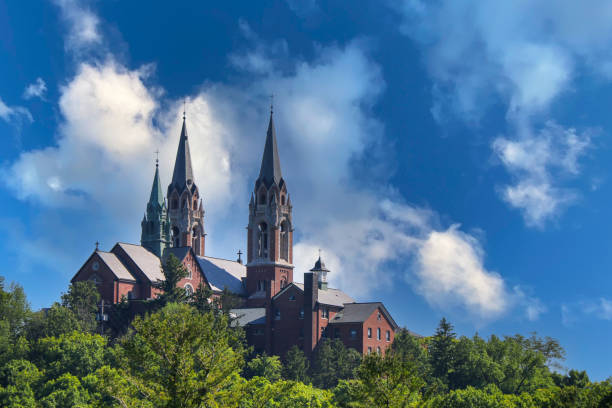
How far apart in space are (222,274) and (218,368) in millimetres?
80770

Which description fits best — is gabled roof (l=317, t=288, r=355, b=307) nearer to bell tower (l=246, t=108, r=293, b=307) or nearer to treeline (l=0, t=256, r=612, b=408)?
treeline (l=0, t=256, r=612, b=408)

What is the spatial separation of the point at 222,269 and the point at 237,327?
3057cm

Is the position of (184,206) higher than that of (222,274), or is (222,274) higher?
(184,206)

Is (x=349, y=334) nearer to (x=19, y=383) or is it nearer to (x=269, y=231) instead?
(x=269, y=231)

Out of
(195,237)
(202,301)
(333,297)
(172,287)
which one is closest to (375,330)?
(333,297)

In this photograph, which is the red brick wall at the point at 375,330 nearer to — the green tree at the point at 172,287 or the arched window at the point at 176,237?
the green tree at the point at 172,287

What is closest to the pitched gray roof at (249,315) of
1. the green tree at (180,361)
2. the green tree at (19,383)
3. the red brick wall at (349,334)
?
the red brick wall at (349,334)

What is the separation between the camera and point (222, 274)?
122 m

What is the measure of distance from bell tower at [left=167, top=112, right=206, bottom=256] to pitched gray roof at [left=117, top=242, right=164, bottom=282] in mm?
17314

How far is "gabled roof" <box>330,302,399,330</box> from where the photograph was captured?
3986 inches

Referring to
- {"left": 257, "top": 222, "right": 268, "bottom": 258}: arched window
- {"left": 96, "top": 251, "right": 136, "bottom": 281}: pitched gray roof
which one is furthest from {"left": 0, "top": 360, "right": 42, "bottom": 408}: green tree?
{"left": 257, "top": 222, "right": 268, "bottom": 258}: arched window

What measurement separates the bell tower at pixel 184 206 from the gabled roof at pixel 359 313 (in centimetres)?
3685

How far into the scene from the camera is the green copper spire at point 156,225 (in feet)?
401

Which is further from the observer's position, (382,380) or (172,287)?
(172,287)
